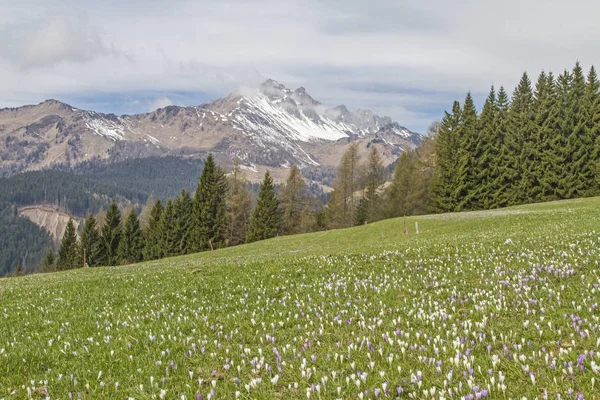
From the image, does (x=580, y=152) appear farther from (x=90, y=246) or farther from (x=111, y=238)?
(x=90, y=246)

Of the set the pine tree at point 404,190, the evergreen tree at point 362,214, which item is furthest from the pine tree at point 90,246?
the pine tree at point 404,190

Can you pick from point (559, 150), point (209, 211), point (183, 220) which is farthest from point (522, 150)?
point (183, 220)

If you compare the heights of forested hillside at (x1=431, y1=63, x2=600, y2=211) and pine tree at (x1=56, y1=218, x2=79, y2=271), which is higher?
forested hillside at (x1=431, y1=63, x2=600, y2=211)

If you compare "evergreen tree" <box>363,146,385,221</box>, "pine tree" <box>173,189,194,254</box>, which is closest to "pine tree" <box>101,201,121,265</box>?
"pine tree" <box>173,189,194,254</box>

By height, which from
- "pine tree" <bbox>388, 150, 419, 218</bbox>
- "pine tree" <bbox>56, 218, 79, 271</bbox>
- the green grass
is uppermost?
"pine tree" <bbox>388, 150, 419, 218</bbox>

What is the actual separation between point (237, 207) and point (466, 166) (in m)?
51.3

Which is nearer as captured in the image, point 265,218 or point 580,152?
point 580,152

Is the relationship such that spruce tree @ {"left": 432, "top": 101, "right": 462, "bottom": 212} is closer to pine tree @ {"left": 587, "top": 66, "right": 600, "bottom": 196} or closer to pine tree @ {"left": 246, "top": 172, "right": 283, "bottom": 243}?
pine tree @ {"left": 587, "top": 66, "right": 600, "bottom": 196}

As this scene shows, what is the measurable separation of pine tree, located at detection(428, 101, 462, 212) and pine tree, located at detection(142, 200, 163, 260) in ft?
223

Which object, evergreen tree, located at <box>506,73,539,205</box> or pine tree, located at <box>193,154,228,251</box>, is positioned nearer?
evergreen tree, located at <box>506,73,539,205</box>

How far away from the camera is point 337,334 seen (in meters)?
7.93

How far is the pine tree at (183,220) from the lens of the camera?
3927 inches

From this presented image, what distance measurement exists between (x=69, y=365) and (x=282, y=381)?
14.1ft

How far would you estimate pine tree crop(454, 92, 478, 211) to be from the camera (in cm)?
7644
